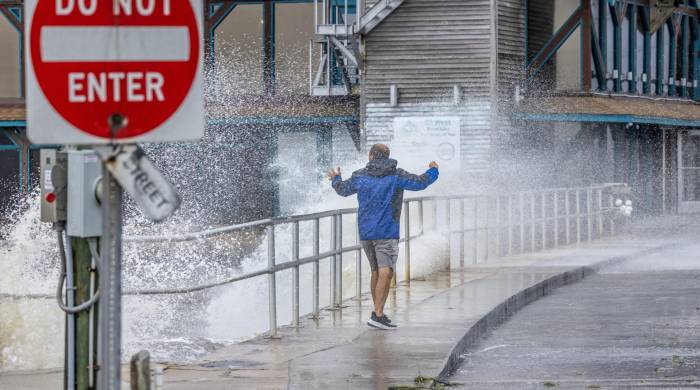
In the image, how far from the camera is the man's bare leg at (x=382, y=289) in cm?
1295

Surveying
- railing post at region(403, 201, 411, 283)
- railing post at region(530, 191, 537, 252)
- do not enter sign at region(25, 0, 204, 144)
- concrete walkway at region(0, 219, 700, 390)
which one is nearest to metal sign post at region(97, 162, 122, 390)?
do not enter sign at region(25, 0, 204, 144)

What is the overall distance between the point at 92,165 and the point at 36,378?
426cm

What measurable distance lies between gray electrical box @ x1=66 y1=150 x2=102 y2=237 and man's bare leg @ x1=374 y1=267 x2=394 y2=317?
650 centimetres

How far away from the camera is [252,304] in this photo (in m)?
18.2

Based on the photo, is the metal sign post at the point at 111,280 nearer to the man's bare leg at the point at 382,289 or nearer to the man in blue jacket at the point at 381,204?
the man's bare leg at the point at 382,289

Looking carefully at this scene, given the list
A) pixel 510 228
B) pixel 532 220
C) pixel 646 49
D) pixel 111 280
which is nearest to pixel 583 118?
pixel 646 49

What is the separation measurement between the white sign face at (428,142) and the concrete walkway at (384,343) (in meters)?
13.4

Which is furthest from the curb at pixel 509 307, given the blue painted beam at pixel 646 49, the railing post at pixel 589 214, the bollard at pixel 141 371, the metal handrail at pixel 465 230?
the blue painted beam at pixel 646 49

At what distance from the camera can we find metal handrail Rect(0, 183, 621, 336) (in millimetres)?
12414

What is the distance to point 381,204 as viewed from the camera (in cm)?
1317

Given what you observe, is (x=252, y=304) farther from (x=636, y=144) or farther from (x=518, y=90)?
A: (x=636, y=144)

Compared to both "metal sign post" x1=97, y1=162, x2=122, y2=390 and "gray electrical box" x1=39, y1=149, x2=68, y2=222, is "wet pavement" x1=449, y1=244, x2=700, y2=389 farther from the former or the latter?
"metal sign post" x1=97, y1=162, x2=122, y2=390

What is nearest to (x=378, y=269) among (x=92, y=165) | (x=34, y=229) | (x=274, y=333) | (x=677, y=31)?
(x=274, y=333)

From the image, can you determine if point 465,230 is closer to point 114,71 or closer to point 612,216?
point 612,216
